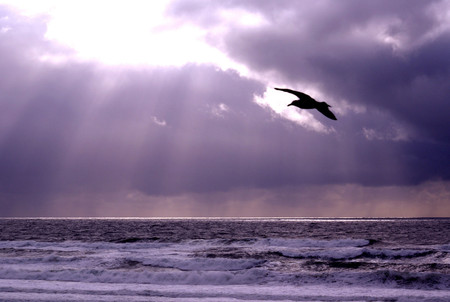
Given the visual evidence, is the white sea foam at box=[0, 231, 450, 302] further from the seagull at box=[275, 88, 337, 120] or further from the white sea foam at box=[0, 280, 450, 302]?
the seagull at box=[275, 88, 337, 120]

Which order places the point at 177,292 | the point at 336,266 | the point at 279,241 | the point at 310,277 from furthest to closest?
the point at 279,241, the point at 336,266, the point at 310,277, the point at 177,292

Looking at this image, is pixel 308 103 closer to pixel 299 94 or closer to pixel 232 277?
pixel 299 94

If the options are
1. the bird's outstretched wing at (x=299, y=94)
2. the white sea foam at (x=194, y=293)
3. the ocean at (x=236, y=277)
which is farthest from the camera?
the ocean at (x=236, y=277)

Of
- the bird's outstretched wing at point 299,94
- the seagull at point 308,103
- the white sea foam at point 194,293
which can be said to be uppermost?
the bird's outstretched wing at point 299,94

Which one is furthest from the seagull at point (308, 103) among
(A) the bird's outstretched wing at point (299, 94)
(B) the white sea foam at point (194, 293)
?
(B) the white sea foam at point (194, 293)

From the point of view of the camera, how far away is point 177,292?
1703 cm

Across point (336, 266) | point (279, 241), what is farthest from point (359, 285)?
point (279, 241)

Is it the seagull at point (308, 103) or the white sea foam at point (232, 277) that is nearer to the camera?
the seagull at point (308, 103)

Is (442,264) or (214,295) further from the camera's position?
(442,264)

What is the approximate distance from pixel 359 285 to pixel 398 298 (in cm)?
272

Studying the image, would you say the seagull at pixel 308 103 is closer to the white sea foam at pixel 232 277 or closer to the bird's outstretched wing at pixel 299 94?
the bird's outstretched wing at pixel 299 94

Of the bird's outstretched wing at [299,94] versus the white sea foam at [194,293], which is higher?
the bird's outstretched wing at [299,94]

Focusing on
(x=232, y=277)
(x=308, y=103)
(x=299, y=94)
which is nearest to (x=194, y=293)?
(x=232, y=277)

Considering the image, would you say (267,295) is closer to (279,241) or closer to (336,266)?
(336,266)
